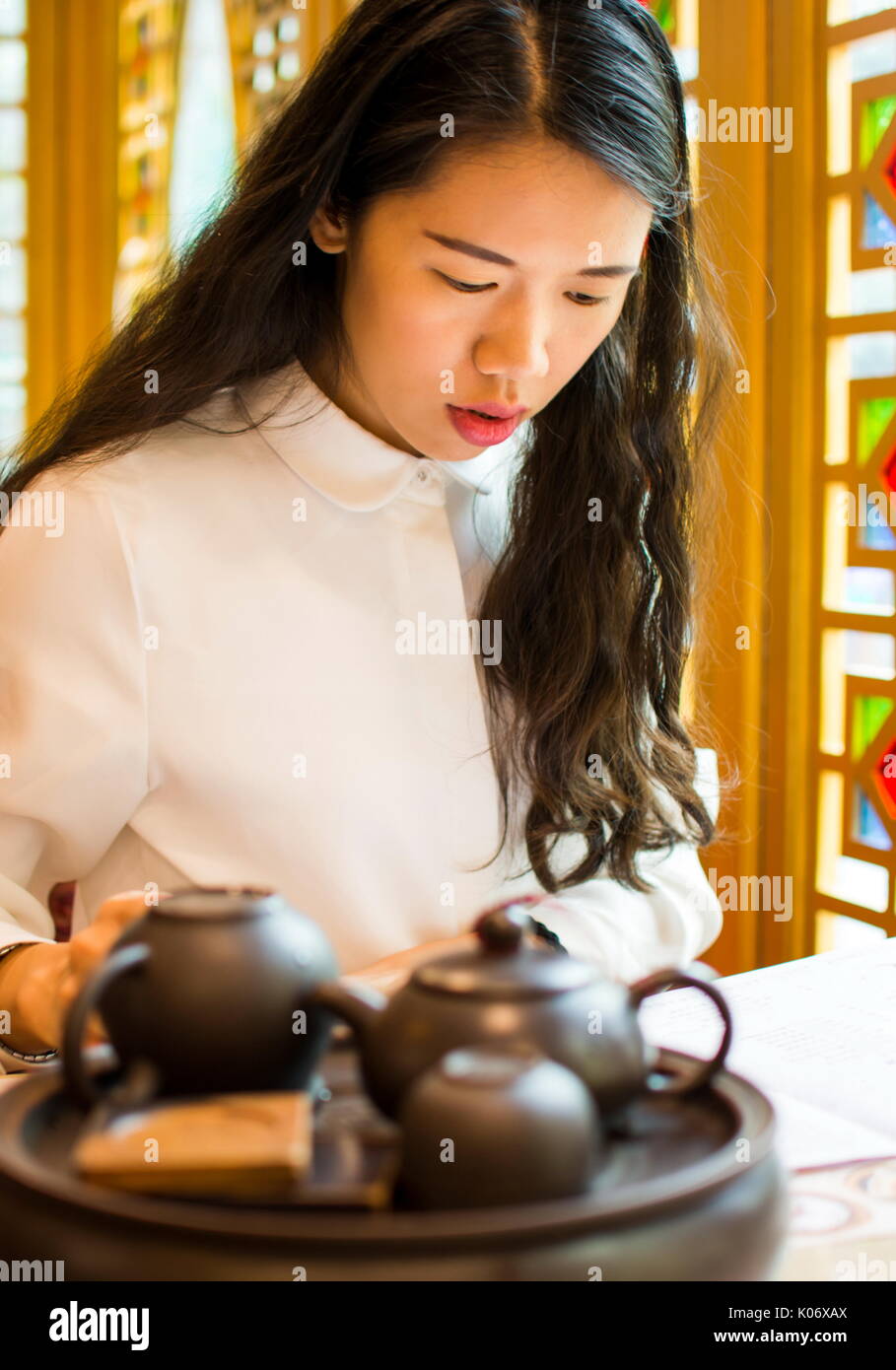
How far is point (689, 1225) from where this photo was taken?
1.89 feet

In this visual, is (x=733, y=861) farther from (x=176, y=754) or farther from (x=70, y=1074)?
(x=70, y=1074)

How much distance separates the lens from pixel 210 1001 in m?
0.65

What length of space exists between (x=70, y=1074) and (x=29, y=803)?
0.72 metres

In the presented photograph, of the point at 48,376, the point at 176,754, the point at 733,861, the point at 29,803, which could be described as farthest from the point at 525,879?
the point at 48,376

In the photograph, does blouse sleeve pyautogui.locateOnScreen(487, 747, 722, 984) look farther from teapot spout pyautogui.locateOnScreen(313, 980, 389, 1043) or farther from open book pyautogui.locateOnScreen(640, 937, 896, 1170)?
teapot spout pyautogui.locateOnScreen(313, 980, 389, 1043)

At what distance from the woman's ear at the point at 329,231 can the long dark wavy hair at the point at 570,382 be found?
0.05 ft

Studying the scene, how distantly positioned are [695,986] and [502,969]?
0.12 metres

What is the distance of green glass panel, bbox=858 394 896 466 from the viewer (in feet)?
7.01

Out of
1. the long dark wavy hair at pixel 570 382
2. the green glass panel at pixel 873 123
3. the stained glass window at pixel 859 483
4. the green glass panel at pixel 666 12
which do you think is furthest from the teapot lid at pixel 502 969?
the green glass panel at pixel 666 12

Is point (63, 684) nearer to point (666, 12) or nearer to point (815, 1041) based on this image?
point (815, 1041)

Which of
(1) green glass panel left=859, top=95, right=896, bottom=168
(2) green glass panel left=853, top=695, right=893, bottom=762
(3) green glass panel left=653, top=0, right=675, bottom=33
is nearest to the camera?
(1) green glass panel left=859, top=95, right=896, bottom=168

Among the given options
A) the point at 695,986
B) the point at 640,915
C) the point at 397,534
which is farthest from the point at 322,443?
the point at 695,986

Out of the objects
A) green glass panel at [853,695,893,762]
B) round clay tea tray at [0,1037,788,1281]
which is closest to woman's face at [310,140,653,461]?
round clay tea tray at [0,1037,788,1281]

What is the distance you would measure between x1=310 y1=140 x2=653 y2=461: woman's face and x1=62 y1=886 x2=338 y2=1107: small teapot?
2.32 ft
